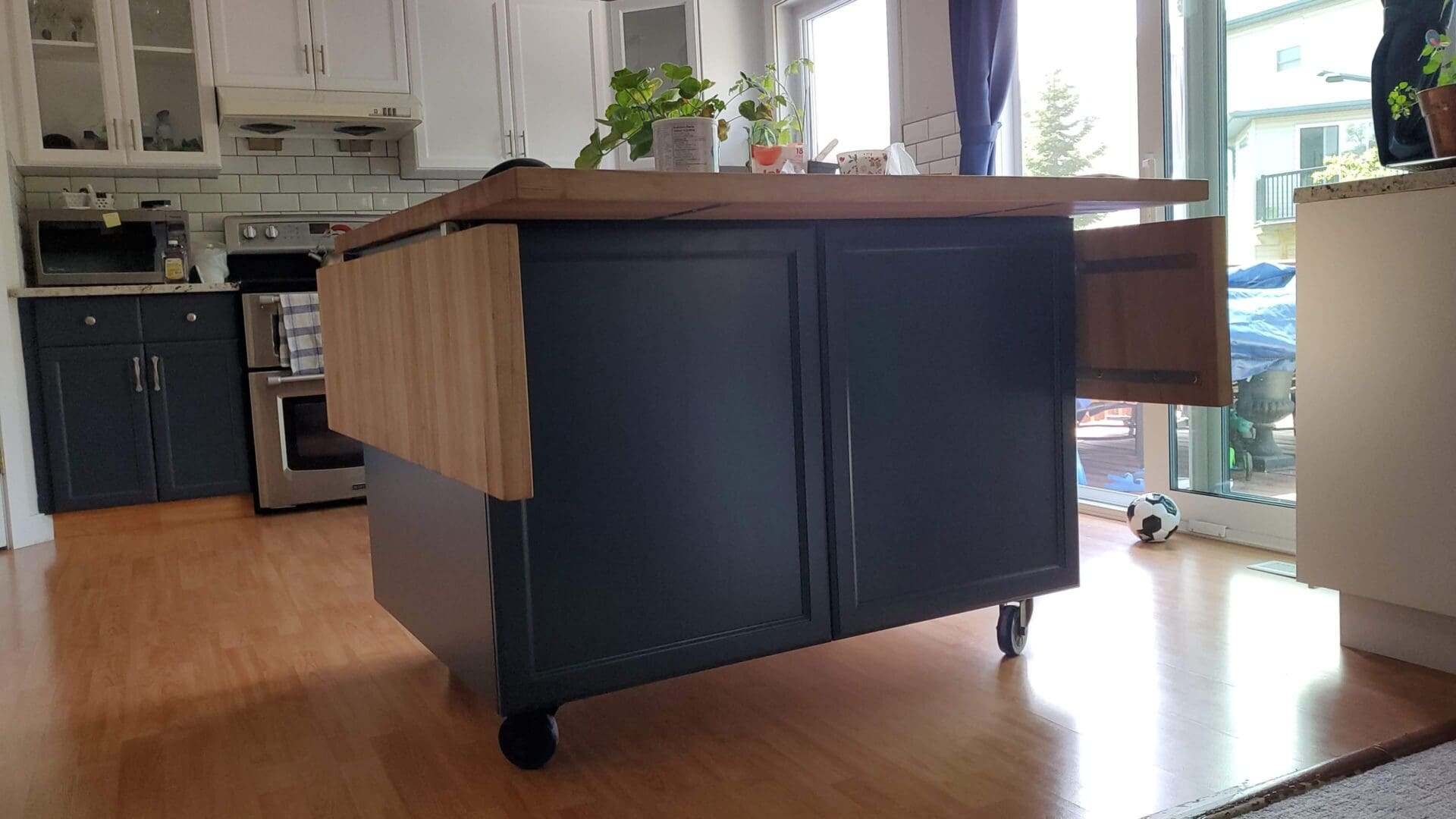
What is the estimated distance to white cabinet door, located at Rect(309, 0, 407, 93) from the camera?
4457 mm

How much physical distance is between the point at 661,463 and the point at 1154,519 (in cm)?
179

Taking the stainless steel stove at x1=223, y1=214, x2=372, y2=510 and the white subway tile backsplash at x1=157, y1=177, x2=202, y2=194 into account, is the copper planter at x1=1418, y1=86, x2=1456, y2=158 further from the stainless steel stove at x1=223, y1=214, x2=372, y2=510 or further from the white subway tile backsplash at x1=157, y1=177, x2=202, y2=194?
the white subway tile backsplash at x1=157, y1=177, x2=202, y2=194

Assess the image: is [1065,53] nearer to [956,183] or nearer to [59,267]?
[956,183]

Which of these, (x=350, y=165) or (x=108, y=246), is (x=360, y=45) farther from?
(x=108, y=246)

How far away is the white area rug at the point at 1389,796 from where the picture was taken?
138cm

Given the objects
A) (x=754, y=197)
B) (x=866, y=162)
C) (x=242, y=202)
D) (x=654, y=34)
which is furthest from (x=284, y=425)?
(x=754, y=197)

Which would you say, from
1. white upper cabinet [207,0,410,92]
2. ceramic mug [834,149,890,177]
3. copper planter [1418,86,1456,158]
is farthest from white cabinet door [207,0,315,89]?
copper planter [1418,86,1456,158]

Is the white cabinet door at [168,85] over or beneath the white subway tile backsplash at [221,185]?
over

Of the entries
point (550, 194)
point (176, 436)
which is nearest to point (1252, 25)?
point (550, 194)

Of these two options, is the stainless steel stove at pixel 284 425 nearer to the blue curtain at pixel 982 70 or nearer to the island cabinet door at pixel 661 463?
the blue curtain at pixel 982 70

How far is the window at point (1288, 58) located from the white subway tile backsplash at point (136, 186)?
4.04m

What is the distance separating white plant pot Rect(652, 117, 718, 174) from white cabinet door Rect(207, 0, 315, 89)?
10.6ft

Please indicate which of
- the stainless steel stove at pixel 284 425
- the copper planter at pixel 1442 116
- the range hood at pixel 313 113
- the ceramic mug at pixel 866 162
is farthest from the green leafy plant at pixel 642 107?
the range hood at pixel 313 113

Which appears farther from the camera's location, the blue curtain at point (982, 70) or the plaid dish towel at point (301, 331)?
the plaid dish towel at point (301, 331)
